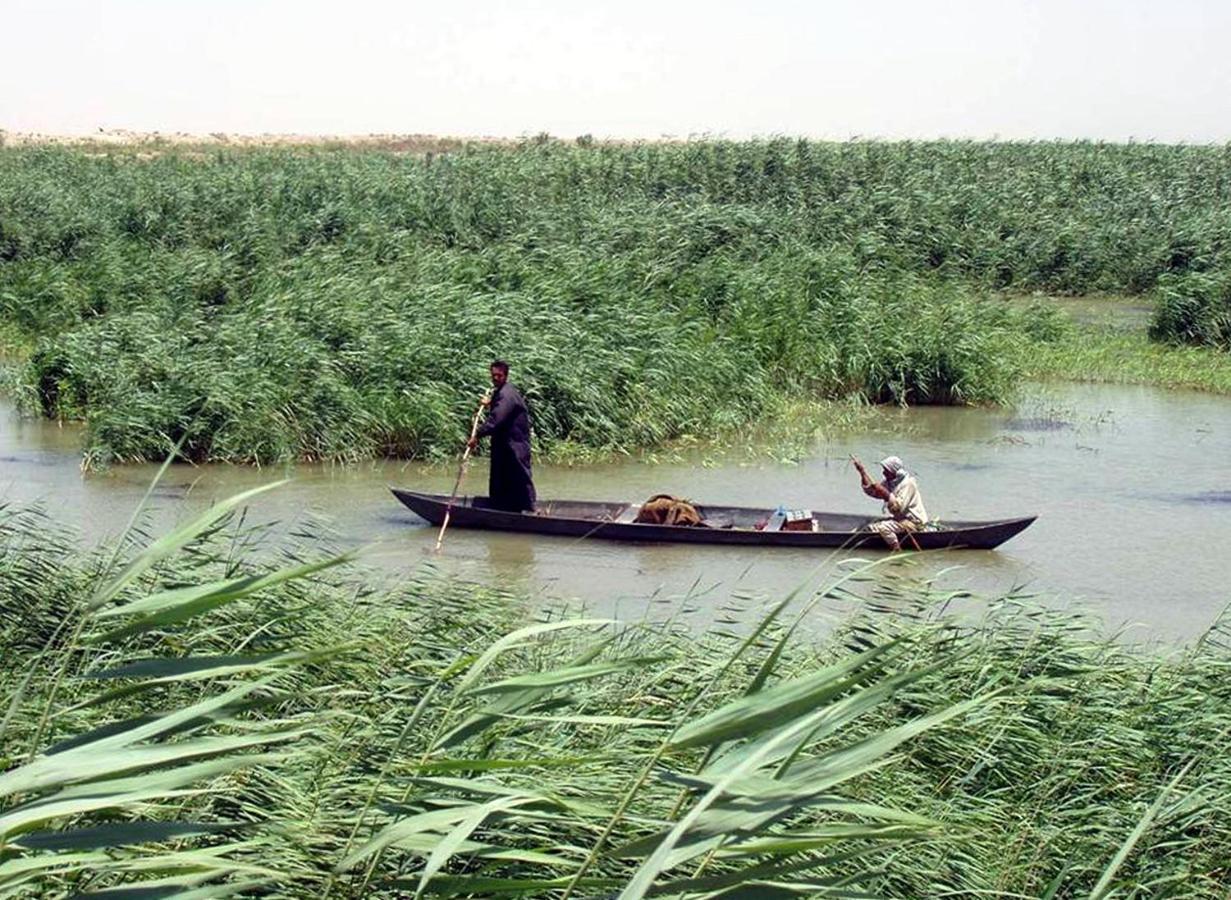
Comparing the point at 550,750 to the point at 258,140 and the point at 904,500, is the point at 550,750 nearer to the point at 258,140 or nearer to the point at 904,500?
the point at 904,500

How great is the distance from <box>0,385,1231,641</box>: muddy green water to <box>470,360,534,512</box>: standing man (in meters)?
0.35

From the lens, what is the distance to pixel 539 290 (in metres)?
19.9

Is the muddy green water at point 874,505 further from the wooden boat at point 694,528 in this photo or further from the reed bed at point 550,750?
the reed bed at point 550,750

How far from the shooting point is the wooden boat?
529 inches

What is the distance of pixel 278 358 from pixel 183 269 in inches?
223

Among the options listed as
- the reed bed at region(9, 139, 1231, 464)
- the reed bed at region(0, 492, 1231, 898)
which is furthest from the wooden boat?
the reed bed at region(0, 492, 1231, 898)

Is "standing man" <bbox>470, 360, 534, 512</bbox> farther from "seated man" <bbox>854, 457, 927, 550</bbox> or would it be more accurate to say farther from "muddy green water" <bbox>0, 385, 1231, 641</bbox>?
"seated man" <bbox>854, 457, 927, 550</bbox>

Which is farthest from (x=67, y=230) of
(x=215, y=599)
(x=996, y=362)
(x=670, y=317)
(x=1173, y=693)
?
(x=215, y=599)

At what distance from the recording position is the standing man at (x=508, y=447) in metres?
14.0

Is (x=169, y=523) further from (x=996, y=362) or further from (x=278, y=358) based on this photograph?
Answer: (x=996, y=362)

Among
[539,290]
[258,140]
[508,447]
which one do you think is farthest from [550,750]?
[258,140]

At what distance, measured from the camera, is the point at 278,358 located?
56.3 ft

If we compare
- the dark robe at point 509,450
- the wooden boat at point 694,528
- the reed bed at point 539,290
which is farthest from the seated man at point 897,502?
the reed bed at point 539,290

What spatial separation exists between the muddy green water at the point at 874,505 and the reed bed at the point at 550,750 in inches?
105
